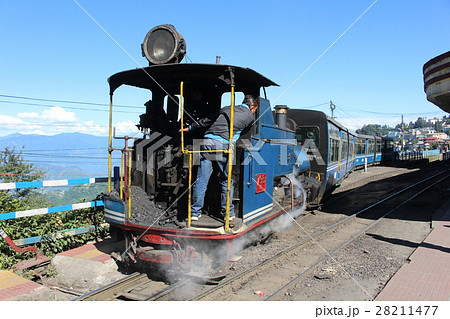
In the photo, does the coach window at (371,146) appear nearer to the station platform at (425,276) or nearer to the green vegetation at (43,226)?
the station platform at (425,276)

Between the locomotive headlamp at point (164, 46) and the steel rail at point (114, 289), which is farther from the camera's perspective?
the locomotive headlamp at point (164, 46)

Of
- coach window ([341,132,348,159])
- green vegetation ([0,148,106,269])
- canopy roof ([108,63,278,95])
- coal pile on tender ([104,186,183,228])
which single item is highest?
canopy roof ([108,63,278,95])

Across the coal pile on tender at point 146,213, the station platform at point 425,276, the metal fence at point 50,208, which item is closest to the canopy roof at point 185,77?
the coal pile on tender at point 146,213

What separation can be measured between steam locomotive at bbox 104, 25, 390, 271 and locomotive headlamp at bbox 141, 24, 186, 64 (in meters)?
0.01

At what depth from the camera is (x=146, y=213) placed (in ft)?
17.4

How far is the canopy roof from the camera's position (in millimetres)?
4539

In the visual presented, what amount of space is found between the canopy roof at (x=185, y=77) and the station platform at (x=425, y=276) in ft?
11.3

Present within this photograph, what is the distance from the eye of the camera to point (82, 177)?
6.74m

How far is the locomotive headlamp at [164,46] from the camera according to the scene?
504 cm

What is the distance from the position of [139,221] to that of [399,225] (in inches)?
259

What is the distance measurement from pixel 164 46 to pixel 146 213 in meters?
2.62

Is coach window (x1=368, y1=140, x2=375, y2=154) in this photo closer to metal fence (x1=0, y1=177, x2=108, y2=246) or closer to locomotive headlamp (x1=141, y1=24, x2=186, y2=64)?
metal fence (x1=0, y1=177, x2=108, y2=246)

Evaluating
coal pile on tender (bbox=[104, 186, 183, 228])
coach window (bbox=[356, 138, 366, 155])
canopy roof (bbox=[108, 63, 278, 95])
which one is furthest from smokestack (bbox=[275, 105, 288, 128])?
coach window (bbox=[356, 138, 366, 155])

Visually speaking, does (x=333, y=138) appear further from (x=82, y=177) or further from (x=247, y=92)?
(x=82, y=177)
